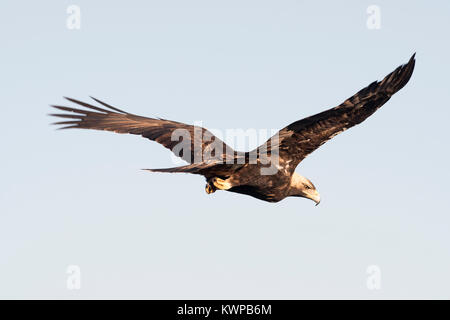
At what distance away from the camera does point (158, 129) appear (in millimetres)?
12750

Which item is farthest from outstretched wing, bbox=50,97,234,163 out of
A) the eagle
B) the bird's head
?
the bird's head

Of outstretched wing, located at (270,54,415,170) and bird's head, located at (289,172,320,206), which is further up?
outstretched wing, located at (270,54,415,170)

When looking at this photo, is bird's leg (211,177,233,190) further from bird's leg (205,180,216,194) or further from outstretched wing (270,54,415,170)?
outstretched wing (270,54,415,170)

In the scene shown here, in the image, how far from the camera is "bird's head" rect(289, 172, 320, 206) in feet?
41.8

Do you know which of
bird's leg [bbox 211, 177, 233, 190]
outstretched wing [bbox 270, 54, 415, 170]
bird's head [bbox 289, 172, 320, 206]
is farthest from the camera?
bird's head [bbox 289, 172, 320, 206]

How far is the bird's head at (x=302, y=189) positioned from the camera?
12.7 metres

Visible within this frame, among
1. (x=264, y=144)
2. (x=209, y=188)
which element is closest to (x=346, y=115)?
(x=264, y=144)

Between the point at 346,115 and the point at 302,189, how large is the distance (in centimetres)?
192

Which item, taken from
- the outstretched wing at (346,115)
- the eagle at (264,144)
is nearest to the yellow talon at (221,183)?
the eagle at (264,144)

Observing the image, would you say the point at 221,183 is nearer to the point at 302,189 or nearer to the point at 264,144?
the point at 264,144

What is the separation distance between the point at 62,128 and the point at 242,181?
324 cm

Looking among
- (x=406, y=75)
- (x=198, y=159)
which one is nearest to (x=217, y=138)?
(x=198, y=159)

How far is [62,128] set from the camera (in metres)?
12.2

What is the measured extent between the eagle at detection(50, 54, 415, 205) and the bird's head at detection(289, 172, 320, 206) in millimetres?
19
